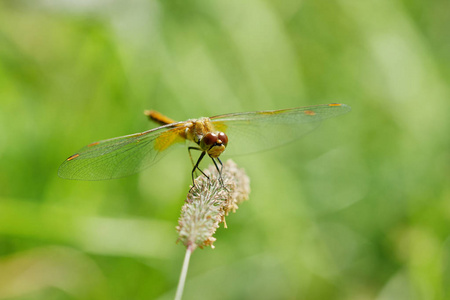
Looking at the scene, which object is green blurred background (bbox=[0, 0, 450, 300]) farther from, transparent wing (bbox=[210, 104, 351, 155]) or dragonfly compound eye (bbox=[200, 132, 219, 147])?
dragonfly compound eye (bbox=[200, 132, 219, 147])

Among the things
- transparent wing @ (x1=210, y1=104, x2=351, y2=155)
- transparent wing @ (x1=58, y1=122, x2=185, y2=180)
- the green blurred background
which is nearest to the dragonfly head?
transparent wing @ (x1=58, y1=122, x2=185, y2=180)

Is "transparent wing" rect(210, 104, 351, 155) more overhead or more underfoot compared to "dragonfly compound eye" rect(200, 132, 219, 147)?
more overhead

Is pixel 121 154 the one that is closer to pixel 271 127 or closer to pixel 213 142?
pixel 213 142

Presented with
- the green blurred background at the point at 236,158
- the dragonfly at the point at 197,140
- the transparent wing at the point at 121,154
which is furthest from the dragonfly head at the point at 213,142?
the green blurred background at the point at 236,158

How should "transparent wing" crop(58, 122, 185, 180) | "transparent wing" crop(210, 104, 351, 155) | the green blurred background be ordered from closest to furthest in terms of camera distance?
"transparent wing" crop(58, 122, 185, 180)
"transparent wing" crop(210, 104, 351, 155)
the green blurred background

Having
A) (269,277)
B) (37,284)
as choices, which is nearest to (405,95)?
(269,277)

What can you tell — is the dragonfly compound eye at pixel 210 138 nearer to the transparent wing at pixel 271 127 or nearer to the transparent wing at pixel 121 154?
the transparent wing at pixel 121 154

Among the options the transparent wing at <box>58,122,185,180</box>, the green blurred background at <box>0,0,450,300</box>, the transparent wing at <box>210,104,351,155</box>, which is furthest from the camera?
the green blurred background at <box>0,0,450,300</box>

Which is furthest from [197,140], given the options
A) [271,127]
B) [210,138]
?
[271,127]
